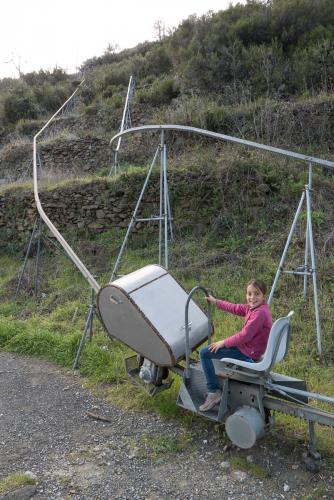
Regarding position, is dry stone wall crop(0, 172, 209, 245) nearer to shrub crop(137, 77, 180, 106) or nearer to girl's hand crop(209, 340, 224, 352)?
girl's hand crop(209, 340, 224, 352)

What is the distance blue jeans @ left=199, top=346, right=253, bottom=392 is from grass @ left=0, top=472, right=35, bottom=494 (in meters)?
1.71

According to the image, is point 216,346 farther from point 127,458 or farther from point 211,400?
point 127,458

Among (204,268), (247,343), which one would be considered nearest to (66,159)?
(204,268)

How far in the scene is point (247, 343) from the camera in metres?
4.00

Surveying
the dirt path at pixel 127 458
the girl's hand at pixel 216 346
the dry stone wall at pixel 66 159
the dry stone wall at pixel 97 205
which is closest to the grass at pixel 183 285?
the dirt path at pixel 127 458

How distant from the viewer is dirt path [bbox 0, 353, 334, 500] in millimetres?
3523

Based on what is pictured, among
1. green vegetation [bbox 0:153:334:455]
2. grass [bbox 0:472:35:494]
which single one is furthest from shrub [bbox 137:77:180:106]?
grass [bbox 0:472:35:494]

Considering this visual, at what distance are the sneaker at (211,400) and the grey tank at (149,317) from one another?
46 cm

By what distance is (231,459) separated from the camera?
12.6ft

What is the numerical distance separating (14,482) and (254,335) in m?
2.35

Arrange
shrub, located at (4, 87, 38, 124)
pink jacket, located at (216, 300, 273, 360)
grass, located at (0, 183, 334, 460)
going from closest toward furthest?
1. pink jacket, located at (216, 300, 273, 360)
2. grass, located at (0, 183, 334, 460)
3. shrub, located at (4, 87, 38, 124)

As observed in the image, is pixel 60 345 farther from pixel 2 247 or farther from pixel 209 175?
pixel 2 247

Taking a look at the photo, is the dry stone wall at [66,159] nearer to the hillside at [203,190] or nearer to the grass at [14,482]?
the hillside at [203,190]

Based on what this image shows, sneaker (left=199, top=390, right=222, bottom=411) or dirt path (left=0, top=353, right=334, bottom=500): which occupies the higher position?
sneaker (left=199, top=390, right=222, bottom=411)
